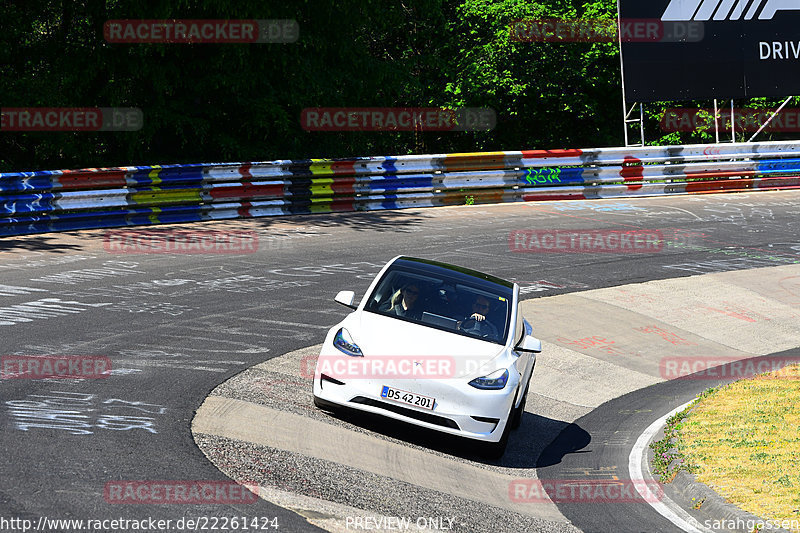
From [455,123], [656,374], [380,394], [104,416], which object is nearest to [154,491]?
[104,416]

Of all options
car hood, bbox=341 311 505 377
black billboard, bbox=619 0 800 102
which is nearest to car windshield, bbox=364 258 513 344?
car hood, bbox=341 311 505 377

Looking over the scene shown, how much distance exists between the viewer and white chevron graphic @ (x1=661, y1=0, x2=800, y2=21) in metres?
25.9

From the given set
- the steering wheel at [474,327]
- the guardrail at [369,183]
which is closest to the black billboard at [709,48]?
the guardrail at [369,183]

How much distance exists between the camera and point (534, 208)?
2262 cm

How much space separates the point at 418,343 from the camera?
8.81 metres

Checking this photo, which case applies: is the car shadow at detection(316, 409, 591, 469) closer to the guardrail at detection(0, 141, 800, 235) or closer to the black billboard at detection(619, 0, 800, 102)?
the guardrail at detection(0, 141, 800, 235)

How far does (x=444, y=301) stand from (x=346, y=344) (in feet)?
4.02

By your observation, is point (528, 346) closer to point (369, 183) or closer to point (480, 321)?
point (480, 321)

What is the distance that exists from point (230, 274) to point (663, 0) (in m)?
16.2

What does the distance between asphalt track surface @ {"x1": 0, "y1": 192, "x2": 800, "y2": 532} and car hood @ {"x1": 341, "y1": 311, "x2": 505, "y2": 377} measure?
2.98 feet

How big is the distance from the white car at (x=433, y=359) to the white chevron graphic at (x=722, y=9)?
18.7m

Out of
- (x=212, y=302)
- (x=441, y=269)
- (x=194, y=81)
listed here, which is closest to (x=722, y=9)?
(x=194, y=81)

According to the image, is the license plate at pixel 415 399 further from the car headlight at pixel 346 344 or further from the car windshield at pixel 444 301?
the car windshield at pixel 444 301

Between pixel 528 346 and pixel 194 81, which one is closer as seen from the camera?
pixel 528 346
